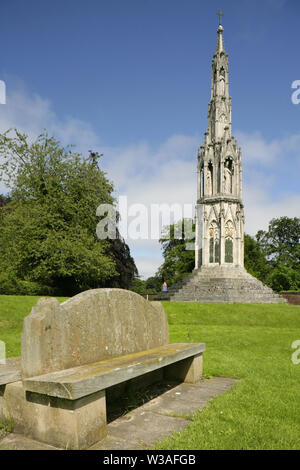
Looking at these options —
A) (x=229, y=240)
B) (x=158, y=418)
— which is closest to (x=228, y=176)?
(x=229, y=240)

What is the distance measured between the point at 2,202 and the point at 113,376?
34.5m

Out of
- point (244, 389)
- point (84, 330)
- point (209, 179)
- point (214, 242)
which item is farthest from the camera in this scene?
point (209, 179)

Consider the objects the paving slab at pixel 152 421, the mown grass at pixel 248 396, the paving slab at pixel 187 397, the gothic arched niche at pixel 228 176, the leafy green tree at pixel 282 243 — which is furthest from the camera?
the leafy green tree at pixel 282 243

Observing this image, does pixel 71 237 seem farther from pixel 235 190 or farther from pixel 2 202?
pixel 235 190

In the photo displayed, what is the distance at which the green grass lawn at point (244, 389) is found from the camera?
4.00 metres

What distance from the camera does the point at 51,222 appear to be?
86.1 feet

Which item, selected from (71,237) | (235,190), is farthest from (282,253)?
(71,237)

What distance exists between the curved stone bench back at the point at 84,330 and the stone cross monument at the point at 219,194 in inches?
1037

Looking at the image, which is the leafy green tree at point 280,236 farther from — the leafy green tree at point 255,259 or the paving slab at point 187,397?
the paving slab at point 187,397

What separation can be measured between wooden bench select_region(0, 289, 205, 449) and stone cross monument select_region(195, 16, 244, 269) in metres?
27.1

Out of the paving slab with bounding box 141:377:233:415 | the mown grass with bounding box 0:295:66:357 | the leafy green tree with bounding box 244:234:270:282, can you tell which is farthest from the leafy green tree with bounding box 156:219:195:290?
the paving slab with bounding box 141:377:233:415

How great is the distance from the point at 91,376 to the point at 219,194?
29.3 meters

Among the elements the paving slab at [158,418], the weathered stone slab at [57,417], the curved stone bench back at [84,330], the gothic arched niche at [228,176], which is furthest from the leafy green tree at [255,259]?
the weathered stone slab at [57,417]

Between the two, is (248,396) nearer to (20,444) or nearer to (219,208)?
(20,444)
